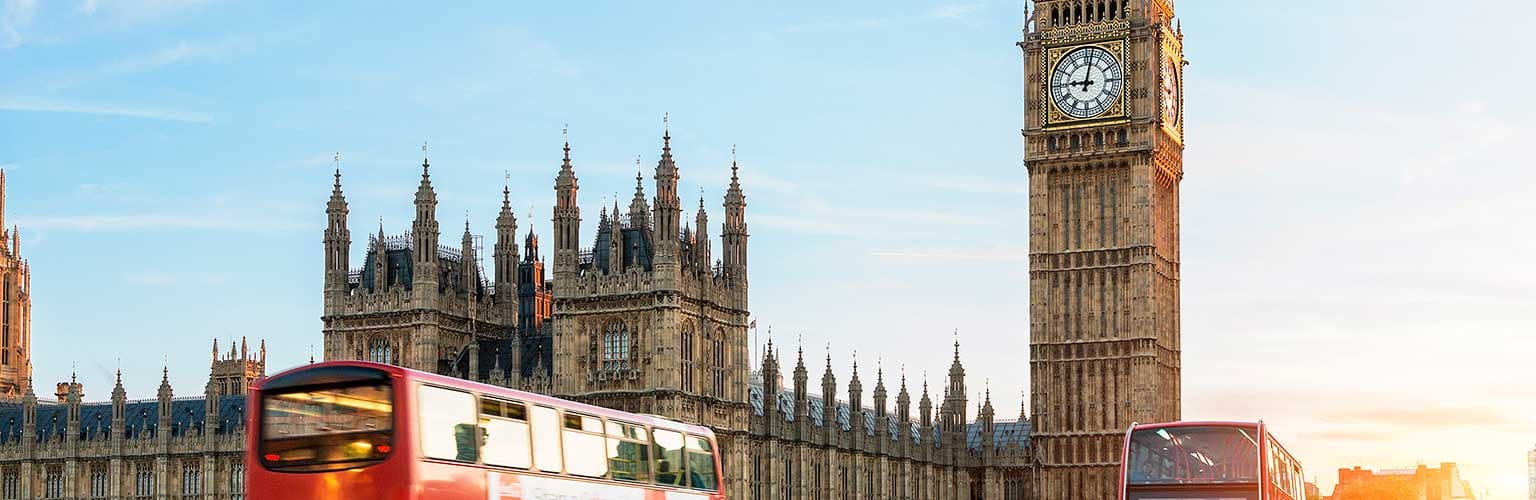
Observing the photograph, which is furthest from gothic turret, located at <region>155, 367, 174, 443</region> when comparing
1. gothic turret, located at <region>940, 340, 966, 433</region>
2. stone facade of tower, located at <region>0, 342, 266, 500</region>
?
gothic turret, located at <region>940, 340, 966, 433</region>

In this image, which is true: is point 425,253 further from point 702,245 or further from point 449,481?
point 449,481

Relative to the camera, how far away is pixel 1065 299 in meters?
118

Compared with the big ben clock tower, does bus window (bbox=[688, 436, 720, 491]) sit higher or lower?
lower

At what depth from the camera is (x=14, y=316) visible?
446 ft

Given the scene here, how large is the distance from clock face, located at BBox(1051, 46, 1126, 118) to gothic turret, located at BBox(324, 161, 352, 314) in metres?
39.6

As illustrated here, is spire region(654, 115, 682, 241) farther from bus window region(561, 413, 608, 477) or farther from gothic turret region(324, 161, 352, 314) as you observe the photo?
bus window region(561, 413, 608, 477)

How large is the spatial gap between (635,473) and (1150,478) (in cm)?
1278

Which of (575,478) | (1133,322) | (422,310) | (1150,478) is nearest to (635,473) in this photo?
(575,478)

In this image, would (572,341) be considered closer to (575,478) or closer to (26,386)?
(575,478)

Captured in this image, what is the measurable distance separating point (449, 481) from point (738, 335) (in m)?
56.0

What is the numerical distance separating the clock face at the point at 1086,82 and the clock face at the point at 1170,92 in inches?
117

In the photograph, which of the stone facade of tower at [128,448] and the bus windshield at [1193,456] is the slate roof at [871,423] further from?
the bus windshield at [1193,456]

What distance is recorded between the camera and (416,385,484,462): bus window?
36781 millimetres

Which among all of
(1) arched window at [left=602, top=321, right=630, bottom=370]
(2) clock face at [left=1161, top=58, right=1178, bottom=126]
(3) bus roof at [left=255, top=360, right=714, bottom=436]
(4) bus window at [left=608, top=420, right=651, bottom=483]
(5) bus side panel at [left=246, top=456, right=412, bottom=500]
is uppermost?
(2) clock face at [left=1161, top=58, right=1178, bottom=126]
